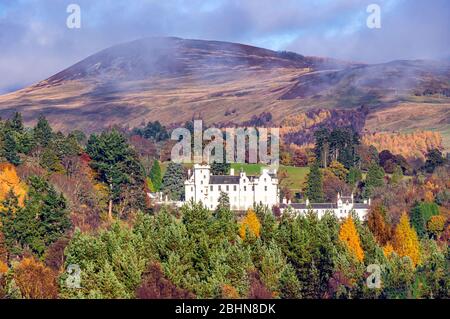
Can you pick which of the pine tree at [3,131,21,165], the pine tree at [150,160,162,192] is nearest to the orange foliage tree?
the pine tree at [3,131,21,165]

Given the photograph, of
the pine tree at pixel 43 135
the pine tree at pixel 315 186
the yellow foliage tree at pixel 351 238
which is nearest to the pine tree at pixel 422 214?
the pine tree at pixel 315 186

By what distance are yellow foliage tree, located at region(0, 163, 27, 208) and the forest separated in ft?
0.39

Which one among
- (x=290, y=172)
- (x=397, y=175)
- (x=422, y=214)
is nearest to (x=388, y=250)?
(x=422, y=214)

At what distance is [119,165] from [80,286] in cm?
3936

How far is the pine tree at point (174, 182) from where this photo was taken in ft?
332

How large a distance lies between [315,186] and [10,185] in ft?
131

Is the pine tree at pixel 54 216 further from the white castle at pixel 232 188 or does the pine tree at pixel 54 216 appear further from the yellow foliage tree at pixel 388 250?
the white castle at pixel 232 188

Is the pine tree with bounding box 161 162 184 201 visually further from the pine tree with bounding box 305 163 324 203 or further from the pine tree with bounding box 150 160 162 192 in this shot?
the pine tree with bounding box 305 163 324 203

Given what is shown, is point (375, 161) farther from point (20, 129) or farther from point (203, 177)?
point (20, 129)

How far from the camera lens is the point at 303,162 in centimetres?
12131

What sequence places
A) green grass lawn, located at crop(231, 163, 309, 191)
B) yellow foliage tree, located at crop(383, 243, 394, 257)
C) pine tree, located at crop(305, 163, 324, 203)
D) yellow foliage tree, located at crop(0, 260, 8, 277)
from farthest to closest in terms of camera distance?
1. green grass lawn, located at crop(231, 163, 309, 191)
2. pine tree, located at crop(305, 163, 324, 203)
3. yellow foliage tree, located at crop(383, 243, 394, 257)
4. yellow foliage tree, located at crop(0, 260, 8, 277)

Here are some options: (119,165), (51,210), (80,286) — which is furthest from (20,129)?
(80,286)

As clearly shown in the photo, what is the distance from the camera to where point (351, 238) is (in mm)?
60406

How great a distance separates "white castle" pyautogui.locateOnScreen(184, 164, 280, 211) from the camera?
99.2m
